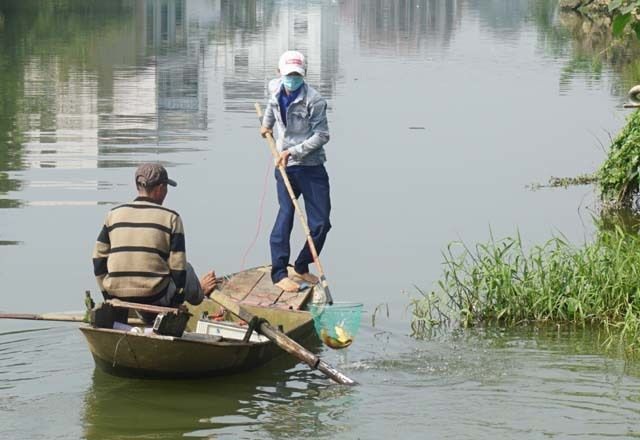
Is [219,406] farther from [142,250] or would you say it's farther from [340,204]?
[340,204]

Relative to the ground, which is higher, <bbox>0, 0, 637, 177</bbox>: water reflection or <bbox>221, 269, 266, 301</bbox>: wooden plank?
<bbox>0, 0, 637, 177</bbox>: water reflection

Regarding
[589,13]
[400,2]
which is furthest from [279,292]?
[400,2]

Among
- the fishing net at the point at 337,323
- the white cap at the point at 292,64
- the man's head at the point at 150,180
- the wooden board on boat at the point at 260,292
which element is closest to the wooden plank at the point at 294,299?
the wooden board on boat at the point at 260,292

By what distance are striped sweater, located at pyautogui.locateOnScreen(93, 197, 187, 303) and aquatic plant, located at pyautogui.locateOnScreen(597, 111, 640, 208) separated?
6680 millimetres

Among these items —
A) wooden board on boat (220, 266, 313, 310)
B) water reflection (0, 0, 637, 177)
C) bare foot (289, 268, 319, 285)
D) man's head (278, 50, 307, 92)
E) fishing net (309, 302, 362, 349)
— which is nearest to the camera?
fishing net (309, 302, 362, 349)

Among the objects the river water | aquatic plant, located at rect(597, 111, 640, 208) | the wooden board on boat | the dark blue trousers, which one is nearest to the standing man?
the dark blue trousers

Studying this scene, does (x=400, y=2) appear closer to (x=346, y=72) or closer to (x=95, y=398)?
(x=346, y=72)

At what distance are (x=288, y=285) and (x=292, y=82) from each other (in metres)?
1.58

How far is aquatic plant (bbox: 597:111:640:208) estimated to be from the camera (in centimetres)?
1461

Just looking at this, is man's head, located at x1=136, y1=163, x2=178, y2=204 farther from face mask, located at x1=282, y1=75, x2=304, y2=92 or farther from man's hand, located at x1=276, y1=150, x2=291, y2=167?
face mask, located at x1=282, y1=75, x2=304, y2=92

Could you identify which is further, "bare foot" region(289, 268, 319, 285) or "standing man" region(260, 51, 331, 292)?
"bare foot" region(289, 268, 319, 285)

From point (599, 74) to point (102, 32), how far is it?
1536 cm

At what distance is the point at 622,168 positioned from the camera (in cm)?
1495

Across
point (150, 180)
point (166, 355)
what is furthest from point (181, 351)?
point (150, 180)
